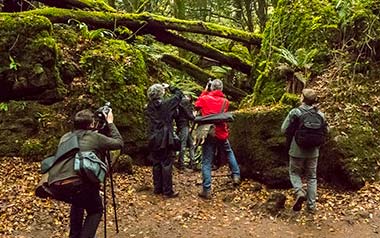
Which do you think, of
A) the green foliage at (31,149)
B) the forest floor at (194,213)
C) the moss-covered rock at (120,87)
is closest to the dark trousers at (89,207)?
the forest floor at (194,213)

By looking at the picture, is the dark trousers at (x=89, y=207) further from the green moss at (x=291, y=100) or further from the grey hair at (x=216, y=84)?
the green moss at (x=291, y=100)

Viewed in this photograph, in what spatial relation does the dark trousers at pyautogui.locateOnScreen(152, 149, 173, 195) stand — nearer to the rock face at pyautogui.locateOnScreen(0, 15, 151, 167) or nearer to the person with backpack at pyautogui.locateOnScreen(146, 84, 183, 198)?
the person with backpack at pyautogui.locateOnScreen(146, 84, 183, 198)

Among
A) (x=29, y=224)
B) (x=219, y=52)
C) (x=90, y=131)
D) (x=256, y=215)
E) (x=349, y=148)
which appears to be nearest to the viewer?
(x=90, y=131)

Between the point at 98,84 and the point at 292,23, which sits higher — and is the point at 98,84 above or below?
below

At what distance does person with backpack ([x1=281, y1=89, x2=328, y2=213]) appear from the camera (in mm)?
7211

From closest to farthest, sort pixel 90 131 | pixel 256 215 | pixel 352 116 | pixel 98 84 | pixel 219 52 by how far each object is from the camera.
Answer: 1. pixel 90 131
2. pixel 256 215
3. pixel 352 116
4. pixel 98 84
5. pixel 219 52

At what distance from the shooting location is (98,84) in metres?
9.81

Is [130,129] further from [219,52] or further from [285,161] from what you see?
[219,52]

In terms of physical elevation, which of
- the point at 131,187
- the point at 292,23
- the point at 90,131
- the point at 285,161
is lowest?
the point at 131,187

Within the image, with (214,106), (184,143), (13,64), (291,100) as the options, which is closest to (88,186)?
(214,106)

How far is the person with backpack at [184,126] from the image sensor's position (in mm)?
9070

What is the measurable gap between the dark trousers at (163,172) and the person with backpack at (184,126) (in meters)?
1.04

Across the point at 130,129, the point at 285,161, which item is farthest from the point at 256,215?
the point at 130,129

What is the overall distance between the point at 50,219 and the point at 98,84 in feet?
12.0
